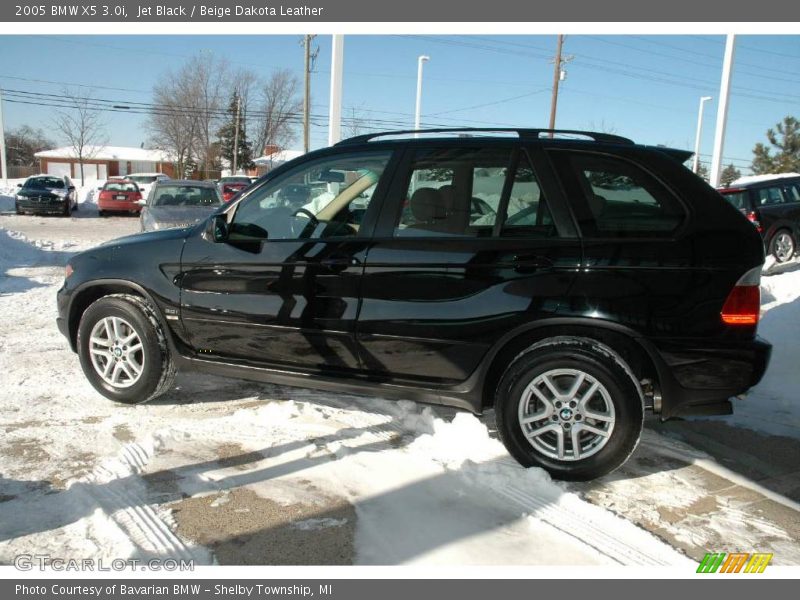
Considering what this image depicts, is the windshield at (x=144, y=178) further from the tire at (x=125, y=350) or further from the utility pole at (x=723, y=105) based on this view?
the tire at (x=125, y=350)

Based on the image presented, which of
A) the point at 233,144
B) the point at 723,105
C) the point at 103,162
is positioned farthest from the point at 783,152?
the point at 103,162

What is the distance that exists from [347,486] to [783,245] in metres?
12.4

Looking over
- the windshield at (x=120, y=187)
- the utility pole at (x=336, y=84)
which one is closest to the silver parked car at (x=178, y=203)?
the utility pole at (x=336, y=84)

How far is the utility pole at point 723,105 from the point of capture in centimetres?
1492

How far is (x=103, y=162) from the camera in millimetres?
67062

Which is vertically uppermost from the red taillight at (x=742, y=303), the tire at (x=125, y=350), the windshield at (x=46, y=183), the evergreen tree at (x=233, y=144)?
the evergreen tree at (x=233, y=144)

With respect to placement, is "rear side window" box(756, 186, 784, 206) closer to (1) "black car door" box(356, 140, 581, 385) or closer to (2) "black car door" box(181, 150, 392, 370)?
(1) "black car door" box(356, 140, 581, 385)

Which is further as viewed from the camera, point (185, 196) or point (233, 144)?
point (233, 144)

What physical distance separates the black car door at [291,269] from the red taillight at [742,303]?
2.04m

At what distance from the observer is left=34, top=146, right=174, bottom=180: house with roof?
6366 cm

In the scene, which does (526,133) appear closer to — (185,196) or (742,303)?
(742,303)

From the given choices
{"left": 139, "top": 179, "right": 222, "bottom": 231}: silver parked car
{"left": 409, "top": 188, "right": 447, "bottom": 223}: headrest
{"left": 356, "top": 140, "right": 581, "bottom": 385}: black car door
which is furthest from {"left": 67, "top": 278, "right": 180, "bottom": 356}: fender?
{"left": 139, "top": 179, "right": 222, "bottom": 231}: silver parked car

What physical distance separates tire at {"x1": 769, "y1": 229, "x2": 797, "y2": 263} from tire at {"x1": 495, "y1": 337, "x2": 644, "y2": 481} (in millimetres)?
11105
